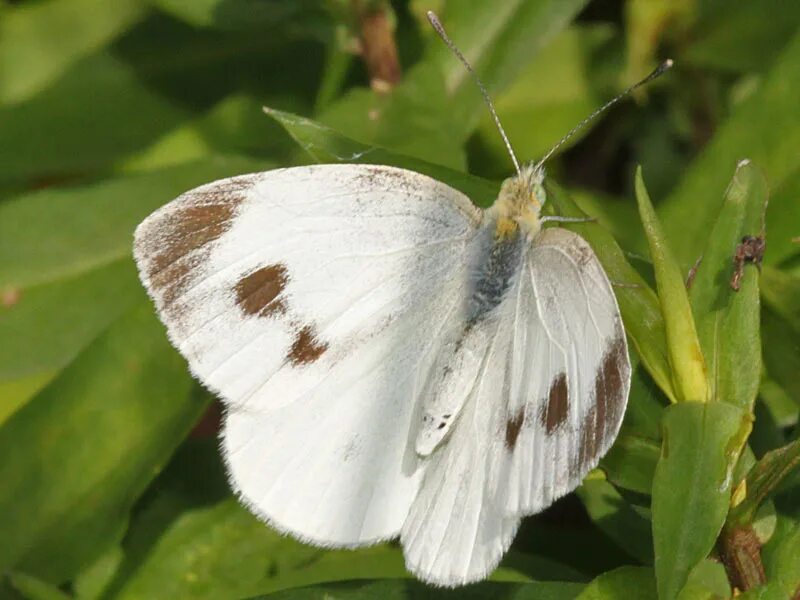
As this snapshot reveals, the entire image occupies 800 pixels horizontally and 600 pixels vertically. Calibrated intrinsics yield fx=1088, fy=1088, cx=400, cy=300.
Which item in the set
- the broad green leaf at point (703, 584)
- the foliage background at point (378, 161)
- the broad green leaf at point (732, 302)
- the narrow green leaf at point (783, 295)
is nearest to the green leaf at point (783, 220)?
the foliage background at point (378, 161)

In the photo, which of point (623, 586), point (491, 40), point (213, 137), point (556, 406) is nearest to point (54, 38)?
point (213, 137)

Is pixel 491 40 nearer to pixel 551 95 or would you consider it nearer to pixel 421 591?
pixel 551 95

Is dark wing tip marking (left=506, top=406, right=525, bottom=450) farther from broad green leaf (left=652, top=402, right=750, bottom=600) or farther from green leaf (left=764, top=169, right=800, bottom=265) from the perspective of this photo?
green leaf (left=764, top=169, right=800, bottom=265)

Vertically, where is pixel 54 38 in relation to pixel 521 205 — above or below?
below

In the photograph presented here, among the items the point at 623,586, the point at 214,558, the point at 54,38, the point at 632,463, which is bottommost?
the point at 214,558

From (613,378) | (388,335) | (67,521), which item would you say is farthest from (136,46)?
(613,378)

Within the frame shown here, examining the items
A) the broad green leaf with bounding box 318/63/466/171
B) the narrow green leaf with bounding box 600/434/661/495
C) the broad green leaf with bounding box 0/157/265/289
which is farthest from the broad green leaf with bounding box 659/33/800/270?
the broad green leaf with bounding box 0/157/265/289

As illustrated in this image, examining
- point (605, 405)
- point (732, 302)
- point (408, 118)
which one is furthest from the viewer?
point (408, 118)
